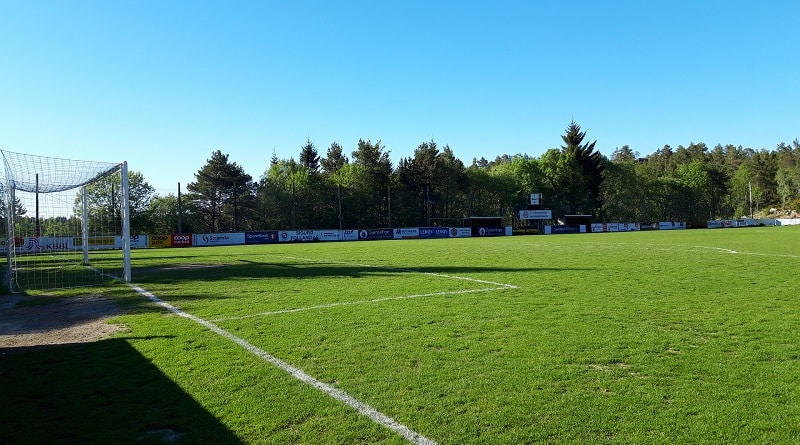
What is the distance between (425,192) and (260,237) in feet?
106

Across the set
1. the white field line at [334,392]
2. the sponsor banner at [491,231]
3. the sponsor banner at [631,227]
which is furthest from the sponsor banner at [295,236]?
the white field line at [334,392]

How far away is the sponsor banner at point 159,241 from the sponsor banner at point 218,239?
245cm

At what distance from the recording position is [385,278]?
14.3 metres

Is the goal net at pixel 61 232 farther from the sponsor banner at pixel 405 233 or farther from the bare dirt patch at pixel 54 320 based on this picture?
the sponsor banner at pixel 405 233

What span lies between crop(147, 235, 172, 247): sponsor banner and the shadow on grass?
45.7m


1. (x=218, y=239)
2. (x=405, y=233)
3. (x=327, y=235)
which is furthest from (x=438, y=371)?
(x=405, y=233)

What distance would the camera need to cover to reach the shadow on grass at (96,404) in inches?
154

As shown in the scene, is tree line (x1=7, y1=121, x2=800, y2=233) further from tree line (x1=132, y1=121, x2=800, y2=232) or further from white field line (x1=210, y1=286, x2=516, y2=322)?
white field line (x1=210, y1=286, x2=516, y2=322)

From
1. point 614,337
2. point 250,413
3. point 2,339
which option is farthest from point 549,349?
point 2,339

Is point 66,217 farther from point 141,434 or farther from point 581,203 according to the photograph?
point 581,203

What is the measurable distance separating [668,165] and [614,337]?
500 feet

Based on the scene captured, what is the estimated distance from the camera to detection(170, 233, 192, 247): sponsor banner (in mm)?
49094

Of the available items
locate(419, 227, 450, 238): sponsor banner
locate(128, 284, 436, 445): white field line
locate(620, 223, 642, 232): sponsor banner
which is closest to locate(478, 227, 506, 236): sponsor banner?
locate(419, 227, 450, 238): sponsor banner

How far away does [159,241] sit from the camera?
48.8m
